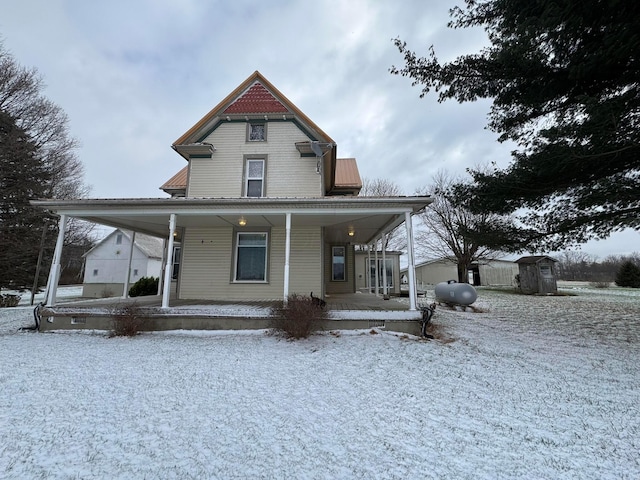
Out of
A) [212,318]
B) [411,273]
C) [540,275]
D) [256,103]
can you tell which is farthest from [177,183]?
[540,275]

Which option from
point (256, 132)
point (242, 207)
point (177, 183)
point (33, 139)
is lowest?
point (242, 207)

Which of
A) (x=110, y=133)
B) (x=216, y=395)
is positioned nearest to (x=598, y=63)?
(x=216, y=395)

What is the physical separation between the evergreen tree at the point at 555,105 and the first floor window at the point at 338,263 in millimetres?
5912

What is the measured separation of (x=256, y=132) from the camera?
10.3m

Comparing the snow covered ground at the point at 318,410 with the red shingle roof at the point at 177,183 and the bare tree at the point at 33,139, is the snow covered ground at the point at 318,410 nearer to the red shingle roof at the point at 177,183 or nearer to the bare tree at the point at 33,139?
the red shingle roof at the point at 177,183

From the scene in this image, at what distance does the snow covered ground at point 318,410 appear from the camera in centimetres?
232

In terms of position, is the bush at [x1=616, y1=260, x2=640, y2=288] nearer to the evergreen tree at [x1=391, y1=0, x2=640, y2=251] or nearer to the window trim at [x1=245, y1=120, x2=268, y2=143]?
the evergreen tree at [x1=391, y1=0, x2=640, y2=251]

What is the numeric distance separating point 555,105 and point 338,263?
8.91m

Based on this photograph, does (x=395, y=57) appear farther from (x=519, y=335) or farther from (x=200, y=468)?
(x=200, y=468)

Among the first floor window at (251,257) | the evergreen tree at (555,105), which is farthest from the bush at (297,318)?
the evergreen tree at (555,105)

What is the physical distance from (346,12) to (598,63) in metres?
8.51

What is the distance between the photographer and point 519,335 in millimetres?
7180

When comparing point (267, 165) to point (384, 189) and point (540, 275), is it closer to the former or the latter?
point (384, 189)

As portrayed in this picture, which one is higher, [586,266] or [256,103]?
[256,103]
